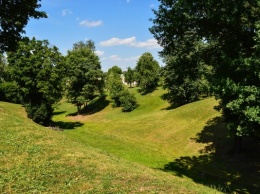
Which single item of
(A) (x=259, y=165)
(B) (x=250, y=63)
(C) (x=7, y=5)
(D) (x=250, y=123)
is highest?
(C) (x=7, y=5)

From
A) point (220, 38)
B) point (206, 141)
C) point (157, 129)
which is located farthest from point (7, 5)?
point (157, 129)

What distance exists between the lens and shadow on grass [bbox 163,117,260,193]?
90.3ft

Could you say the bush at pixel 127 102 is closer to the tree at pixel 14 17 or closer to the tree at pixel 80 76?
the tree at pixel 80 76

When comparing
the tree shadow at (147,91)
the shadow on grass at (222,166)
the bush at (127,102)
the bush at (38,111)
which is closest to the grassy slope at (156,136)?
the shadow on grass at (222,166)

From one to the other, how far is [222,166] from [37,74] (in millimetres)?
35494

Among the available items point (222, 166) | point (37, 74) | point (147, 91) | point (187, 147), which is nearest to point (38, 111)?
point (37, 74)

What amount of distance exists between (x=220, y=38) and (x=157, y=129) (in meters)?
32.9

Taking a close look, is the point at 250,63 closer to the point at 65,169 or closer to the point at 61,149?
the point at 65,169

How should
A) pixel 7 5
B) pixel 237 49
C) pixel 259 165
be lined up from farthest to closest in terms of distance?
pixel 259 165 < pixel 7 5 < pixel 237 49

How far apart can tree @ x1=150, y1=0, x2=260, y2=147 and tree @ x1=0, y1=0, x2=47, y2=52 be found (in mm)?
8887

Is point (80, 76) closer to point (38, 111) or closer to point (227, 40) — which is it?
point (38, 111)

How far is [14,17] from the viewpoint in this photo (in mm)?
21266

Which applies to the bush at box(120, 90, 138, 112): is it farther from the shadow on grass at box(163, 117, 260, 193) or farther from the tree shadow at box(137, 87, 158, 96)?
the shadow on grass at box(163, 117, 260, 193)

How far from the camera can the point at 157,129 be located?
Result: 168 feet
